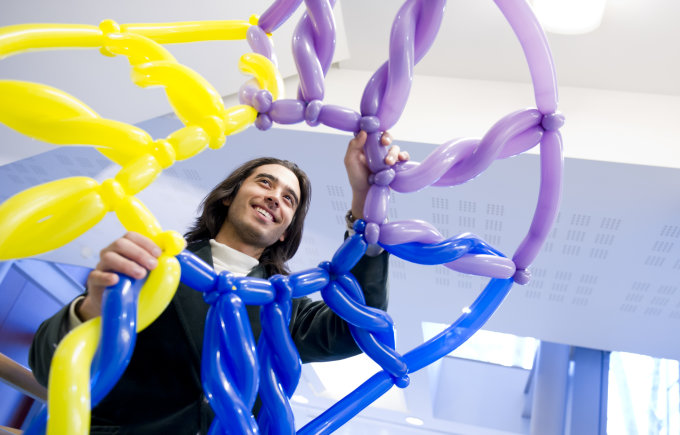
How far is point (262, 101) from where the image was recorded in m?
0.93

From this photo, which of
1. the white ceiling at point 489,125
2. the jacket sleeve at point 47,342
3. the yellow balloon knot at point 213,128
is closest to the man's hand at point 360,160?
the yellow balloon knot at point 213,128

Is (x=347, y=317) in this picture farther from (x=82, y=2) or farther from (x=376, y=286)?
(x=82, y=2)

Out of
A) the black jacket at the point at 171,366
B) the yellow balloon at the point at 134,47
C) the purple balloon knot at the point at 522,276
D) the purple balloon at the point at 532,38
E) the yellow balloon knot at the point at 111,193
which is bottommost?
the black jacket at the point at 171,366

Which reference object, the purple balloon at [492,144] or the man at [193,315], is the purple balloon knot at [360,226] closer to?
the man at [193,315]

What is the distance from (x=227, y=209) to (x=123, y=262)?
678 mm

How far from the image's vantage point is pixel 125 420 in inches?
36.2

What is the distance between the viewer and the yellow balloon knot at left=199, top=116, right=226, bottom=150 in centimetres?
85

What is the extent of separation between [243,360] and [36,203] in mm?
315

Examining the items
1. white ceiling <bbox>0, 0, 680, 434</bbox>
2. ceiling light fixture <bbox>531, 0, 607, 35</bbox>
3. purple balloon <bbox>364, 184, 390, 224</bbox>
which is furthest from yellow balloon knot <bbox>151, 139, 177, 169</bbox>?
ceiling light fixture <bbox>531, 0, 607, 35</bbox>

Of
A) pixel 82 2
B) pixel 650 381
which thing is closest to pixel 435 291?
pixel 650 381

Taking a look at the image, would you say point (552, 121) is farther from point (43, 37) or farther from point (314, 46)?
point (43, 37)

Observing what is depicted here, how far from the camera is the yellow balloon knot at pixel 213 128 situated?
85 cm

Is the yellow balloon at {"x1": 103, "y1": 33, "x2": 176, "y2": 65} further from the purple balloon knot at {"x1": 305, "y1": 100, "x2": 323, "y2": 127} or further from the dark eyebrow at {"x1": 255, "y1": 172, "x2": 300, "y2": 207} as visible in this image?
the dark eyebrow at {"x1": 255, "y1": 172, "x2": 300, "y2": 207}

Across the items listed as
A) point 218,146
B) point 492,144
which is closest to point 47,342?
point 218,146
